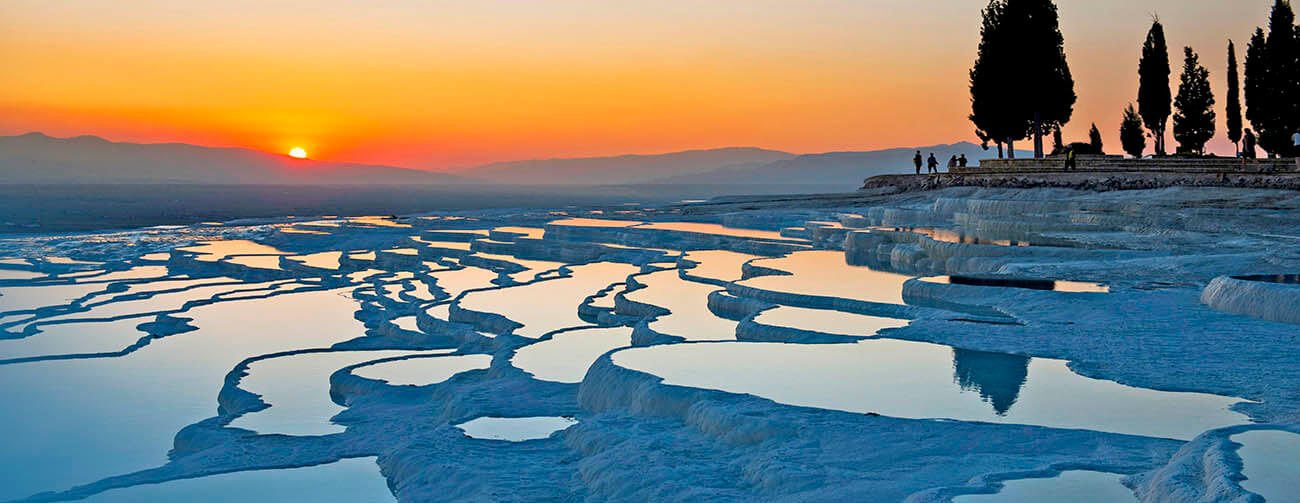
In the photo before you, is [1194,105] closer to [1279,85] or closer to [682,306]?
[1279,85]

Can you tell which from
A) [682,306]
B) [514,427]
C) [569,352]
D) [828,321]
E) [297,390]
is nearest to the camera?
[514,427]

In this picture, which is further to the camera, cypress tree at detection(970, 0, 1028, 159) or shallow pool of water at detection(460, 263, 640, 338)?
cypress tree at detection(970, 0, 1028, 159)

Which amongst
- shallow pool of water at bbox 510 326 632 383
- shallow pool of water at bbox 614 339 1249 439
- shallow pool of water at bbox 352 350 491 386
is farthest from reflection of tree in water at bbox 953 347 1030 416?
shallow pool of water at bbox 352 350 491 386

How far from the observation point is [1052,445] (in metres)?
6.91

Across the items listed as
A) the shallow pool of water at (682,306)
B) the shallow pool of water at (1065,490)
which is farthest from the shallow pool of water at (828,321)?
the shallow pool of water at (1065,490)

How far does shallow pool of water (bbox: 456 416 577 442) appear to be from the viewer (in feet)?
27.2

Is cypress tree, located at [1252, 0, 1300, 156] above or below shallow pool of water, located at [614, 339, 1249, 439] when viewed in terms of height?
above

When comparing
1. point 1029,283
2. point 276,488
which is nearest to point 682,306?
point 1029,283

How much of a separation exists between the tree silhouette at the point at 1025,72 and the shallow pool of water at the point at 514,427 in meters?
40.5

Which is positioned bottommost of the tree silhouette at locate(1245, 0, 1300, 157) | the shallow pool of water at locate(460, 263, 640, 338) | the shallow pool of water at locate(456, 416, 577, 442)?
the shallow pool of water at locate(456, 416, 577, 442)

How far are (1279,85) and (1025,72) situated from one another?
11.2 meters

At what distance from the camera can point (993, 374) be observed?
365 inches

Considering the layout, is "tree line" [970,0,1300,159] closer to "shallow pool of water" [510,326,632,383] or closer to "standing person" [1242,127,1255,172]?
"standing person" [1242,127,1255,172]

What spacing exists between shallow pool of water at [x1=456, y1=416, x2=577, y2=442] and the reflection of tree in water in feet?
10.6
